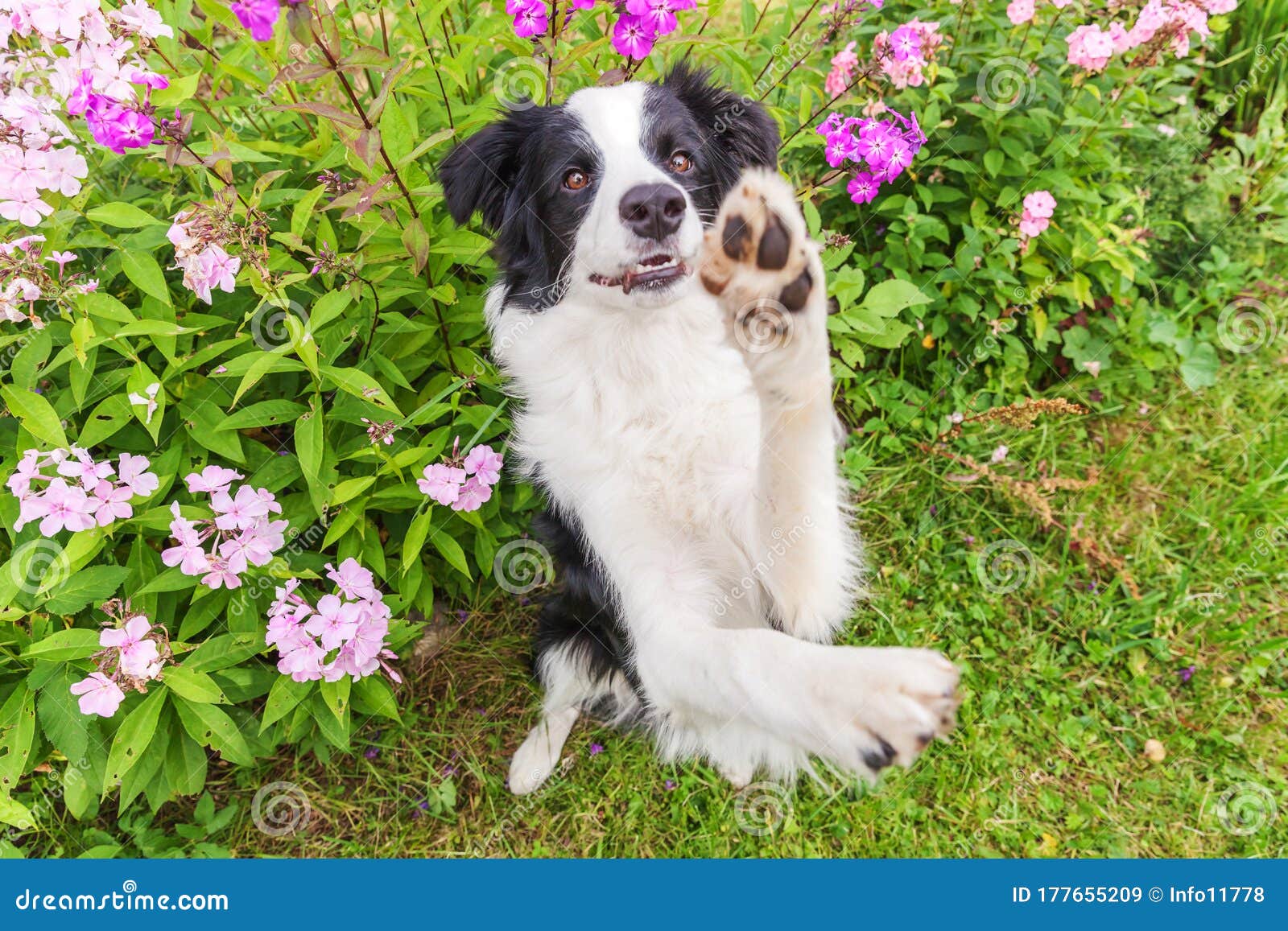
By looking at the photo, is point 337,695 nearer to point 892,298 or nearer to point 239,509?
point 239,509

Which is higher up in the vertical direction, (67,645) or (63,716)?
(67,645)

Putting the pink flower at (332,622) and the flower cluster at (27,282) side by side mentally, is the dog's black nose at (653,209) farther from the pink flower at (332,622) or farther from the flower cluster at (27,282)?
the flower cluster at (27,282)

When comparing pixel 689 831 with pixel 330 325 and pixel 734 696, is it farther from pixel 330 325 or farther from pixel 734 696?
pixel 330 325

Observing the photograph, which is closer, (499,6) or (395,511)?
(499,6)

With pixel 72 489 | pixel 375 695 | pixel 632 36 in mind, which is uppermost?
pixel 632 36

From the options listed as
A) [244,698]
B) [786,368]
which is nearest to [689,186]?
[786,368]

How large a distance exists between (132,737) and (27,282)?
4.38 feet

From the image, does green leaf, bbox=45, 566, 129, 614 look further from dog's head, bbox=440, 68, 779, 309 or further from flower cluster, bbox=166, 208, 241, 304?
dog's head, bbox=440, 68, 779, 309

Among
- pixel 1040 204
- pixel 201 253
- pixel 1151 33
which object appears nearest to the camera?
pixel 201 253

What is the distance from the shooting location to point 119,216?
2.23 m

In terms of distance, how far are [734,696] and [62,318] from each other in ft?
7.48

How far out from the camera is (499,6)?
2.69 meters

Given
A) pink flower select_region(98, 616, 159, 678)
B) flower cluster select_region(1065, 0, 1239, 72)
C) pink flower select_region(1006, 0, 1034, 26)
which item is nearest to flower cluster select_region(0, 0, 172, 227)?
pink flower select_region(98, 616, 159, 678)

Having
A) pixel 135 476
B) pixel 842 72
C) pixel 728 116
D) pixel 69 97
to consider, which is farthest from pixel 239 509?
pixel 842 72
